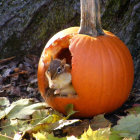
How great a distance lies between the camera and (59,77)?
8.02ft

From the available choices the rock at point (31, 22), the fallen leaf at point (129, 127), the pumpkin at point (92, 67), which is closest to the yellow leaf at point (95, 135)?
the fallen leaf at point (129, 127)

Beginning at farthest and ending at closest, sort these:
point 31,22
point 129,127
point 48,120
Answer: point 31,22, point 48,120, point 129,127

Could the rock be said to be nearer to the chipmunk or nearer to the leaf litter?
the leaf litter

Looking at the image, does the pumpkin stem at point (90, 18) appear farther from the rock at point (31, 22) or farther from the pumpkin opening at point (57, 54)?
the rock at point (31, 22)

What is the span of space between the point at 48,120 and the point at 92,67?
1.80 ft

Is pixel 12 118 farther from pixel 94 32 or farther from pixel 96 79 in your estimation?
pixel 94 32

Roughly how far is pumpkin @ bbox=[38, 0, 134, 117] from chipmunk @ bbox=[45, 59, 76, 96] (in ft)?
0.22

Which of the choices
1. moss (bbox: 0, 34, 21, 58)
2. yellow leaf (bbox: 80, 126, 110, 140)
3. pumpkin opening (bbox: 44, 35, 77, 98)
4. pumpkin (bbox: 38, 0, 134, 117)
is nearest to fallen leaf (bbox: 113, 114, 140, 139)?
yellow leaf (bbox: 80, 126, 110, 140)

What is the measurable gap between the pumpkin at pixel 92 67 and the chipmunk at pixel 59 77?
0.07 m

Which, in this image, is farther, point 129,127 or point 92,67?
point 92,67

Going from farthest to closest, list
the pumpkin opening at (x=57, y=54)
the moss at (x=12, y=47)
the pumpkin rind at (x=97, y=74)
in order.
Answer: the moss at (x=12, y=47), the pumpkin opening at (x=57, y=54), the pumpkin rind at (x=97, y=74)

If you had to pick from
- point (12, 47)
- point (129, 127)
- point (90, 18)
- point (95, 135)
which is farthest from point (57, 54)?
point (12, 47)

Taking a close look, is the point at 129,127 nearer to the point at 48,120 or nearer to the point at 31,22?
the point at 48,120

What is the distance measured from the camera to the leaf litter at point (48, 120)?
1.92 metres
